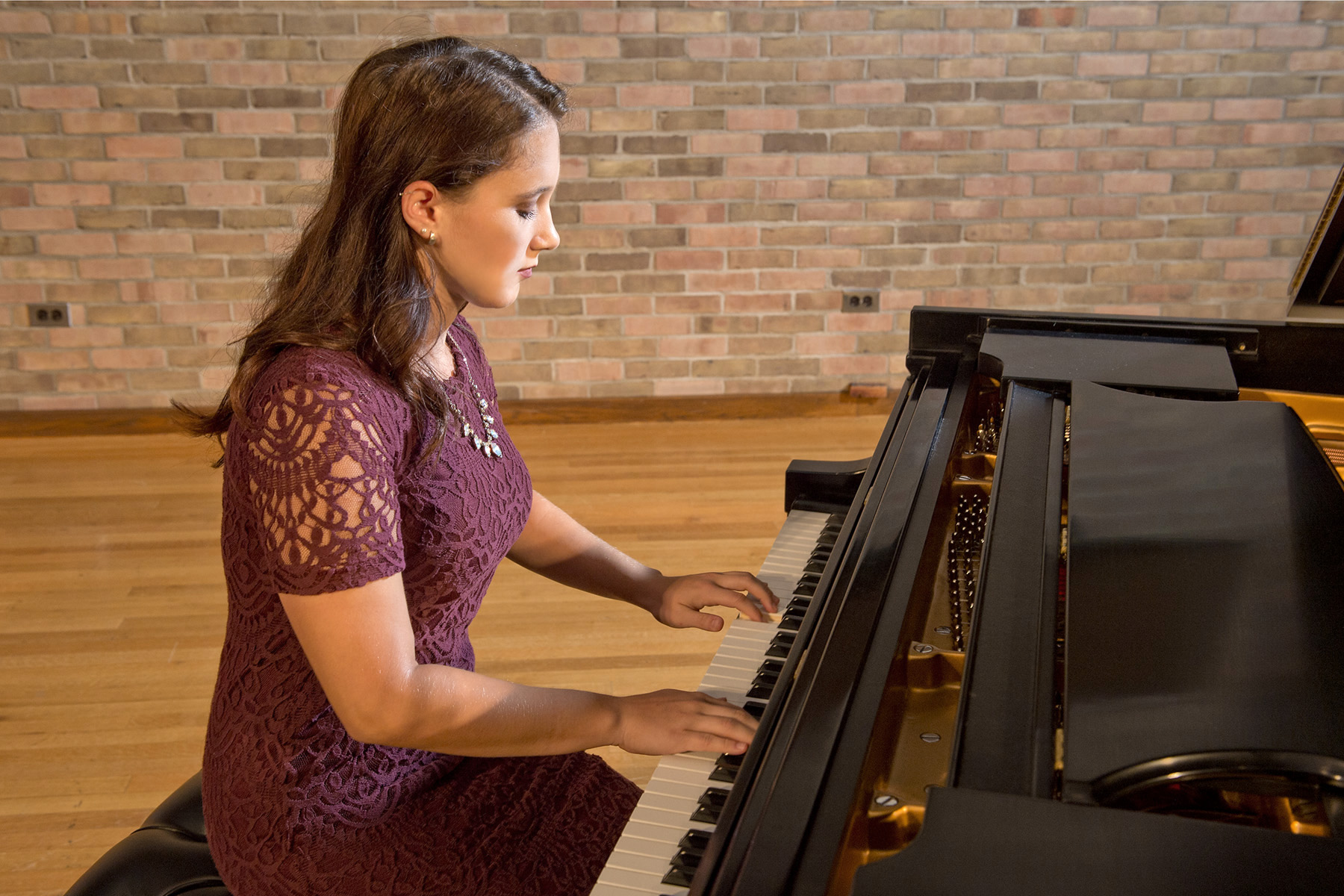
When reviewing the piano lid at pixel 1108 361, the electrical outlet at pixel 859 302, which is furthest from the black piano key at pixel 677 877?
the electrical outlet at pixel 859 302

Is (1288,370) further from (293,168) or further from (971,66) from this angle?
(293,168)

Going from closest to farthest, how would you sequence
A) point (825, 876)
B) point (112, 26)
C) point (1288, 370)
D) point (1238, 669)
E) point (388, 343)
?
point (825, 876) → point (1238, 669) → point (388, 343) → point (1288, 370) → point (112, 26)

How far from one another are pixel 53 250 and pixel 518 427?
1.91 m

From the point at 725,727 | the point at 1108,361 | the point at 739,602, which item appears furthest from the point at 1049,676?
the point at 1108,361

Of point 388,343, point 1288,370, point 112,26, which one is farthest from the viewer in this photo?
point 112,26

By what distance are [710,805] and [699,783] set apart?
0.15ft

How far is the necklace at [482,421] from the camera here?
4.42 feet

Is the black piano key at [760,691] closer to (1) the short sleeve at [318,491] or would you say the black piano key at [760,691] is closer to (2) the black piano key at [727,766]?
(2) the black piano key at [727,766]

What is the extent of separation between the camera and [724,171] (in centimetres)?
446

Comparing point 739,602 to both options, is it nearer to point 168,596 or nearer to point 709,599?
point 709,599

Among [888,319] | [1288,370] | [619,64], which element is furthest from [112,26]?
[1288,370]

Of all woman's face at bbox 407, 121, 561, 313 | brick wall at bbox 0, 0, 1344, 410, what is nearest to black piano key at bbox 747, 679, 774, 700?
woman's face at bbox 407, 121, 561, 313

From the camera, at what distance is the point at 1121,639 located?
0.92m

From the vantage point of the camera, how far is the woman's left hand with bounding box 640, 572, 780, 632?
1.45 metres
